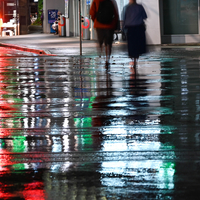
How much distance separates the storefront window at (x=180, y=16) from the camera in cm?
2383

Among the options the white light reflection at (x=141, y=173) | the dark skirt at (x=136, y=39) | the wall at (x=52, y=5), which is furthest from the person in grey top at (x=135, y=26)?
the wall at (x=52, y=5)

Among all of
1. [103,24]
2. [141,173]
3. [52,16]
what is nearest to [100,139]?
[141,173]

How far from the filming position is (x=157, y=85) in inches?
362

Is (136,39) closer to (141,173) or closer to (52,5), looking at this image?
(141,173)

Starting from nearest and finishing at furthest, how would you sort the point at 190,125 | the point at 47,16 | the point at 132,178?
the point at 132,178 < the point at 190,125 < the point at 47,16

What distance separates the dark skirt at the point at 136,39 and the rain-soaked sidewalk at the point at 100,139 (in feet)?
7.50

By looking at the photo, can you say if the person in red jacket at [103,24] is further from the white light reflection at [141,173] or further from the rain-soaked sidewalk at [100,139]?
the white light reflection at [141,173]

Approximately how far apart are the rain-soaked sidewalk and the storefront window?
14.7 meters

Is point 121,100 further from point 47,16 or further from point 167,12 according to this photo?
point 47,16

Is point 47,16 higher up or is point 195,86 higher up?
point 47,16

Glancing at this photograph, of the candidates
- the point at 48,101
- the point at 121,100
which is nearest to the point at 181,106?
the point at 121,100

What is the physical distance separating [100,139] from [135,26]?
7.41 m

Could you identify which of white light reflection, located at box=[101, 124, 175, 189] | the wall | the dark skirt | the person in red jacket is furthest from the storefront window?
the wall

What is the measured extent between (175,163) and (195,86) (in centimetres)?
494
